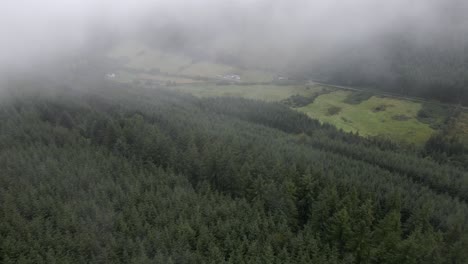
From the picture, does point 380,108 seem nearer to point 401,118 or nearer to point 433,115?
point 401,118

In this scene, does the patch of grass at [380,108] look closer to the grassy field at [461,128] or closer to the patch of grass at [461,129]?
the patch of grass at [461,129]

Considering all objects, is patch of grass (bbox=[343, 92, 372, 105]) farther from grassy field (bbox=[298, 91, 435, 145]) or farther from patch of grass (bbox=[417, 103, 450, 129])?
patch of grass (bbox=[417, 103, 450, 129])

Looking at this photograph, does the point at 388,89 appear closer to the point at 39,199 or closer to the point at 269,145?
the point at 269,145

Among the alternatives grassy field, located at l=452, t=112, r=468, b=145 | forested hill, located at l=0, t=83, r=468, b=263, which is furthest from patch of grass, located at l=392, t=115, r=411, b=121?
forested hill, located at l=0, t=83, r=468, b=263

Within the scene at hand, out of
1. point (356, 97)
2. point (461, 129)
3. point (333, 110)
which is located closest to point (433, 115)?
point (461, 129)

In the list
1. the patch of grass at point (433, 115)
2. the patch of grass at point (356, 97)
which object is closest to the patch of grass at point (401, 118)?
the patch of grass at point (433, 115)

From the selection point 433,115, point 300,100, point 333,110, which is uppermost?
point 300,100
